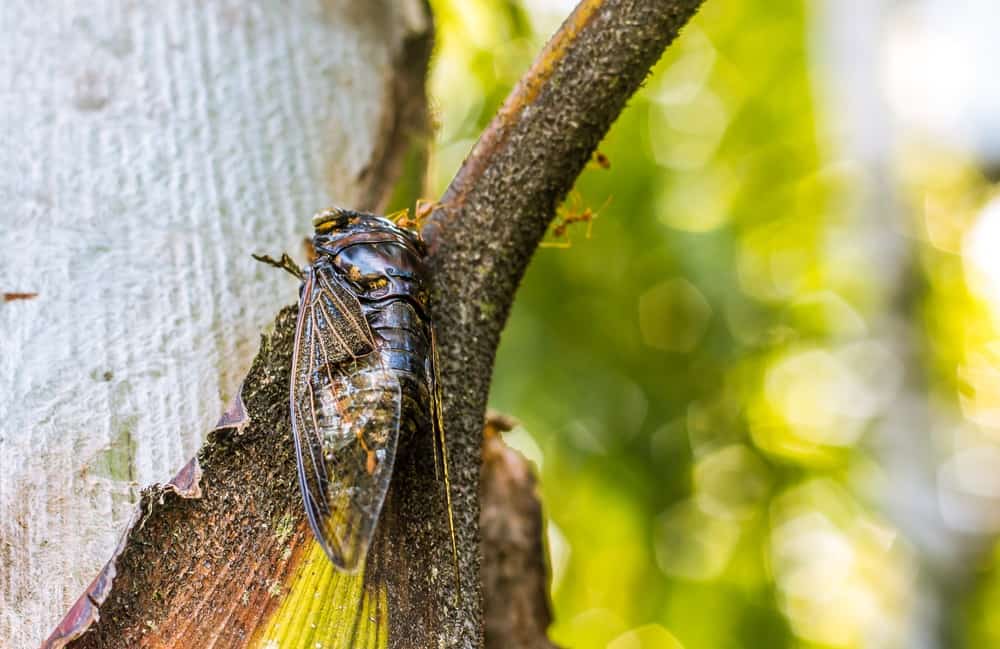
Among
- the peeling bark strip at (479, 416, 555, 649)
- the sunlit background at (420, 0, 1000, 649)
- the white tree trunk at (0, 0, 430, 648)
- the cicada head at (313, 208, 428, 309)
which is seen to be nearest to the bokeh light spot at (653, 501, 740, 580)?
the sunlit background at (420, 0, 1000, 649)

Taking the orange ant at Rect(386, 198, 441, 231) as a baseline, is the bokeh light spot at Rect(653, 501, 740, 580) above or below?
below

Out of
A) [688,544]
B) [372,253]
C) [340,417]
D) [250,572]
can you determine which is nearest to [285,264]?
[372,253]

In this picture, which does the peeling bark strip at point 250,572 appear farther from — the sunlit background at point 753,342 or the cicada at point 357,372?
the sunlit background at point 753,342

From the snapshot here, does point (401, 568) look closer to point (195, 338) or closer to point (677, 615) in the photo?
point (195, 338)

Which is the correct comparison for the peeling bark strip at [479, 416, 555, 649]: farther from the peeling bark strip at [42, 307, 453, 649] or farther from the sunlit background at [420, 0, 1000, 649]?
the sunlit background at [420, 0, 1000, 649]

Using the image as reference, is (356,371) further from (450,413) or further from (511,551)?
(511,551)

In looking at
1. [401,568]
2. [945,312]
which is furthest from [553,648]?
[945,312]

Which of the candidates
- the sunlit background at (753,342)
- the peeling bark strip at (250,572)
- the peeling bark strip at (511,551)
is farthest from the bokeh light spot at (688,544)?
the peeling bark strip at (250,572)
